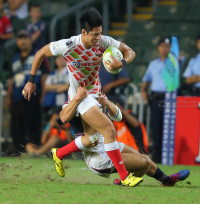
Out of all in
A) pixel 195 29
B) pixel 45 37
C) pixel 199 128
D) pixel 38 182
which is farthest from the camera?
pixel 195 29

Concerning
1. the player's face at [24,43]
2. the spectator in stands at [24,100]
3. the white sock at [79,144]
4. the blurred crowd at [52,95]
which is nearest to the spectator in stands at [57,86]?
the blurred crowd at [52,95]

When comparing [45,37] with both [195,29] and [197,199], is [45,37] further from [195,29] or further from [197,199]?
[197,199]

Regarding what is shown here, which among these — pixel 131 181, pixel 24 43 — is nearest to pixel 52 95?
pixel 24 43

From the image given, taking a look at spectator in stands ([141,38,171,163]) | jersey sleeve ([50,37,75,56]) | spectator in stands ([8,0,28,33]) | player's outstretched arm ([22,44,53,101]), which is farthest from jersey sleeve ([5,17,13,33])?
jersey sleeve ([50,37,75,56])

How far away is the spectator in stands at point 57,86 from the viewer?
1016 cm

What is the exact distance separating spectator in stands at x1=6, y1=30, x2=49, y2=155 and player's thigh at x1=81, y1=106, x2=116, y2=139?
421 centimetres

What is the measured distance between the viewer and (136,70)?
40.6 feet

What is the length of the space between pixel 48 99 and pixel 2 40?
2659mm

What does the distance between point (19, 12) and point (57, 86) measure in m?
3.70

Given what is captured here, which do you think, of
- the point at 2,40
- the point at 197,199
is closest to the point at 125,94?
the point at 2,40

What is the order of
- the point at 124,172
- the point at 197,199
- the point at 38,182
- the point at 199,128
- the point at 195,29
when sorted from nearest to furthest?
1. the point at 197,199
2. the point at 124,172
3. the point at 38,182
4. the point at 199,128
5. the point at 195,29

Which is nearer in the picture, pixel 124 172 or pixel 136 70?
pixel 124 172

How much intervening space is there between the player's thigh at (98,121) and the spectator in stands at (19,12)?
729cm

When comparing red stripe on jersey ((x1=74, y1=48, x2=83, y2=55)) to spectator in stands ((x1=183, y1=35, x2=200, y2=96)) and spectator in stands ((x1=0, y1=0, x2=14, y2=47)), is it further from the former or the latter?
spectator in stands ((x1=0, y1=0, x2=14, y2=47))
